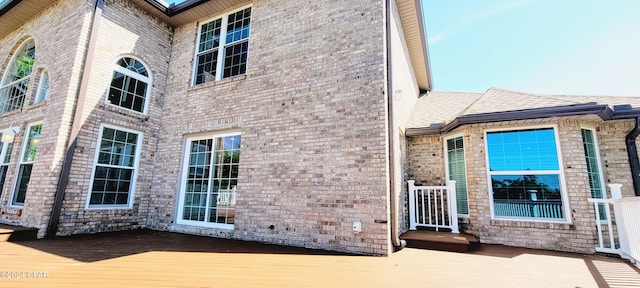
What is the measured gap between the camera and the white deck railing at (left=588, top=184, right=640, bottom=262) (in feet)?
13.5

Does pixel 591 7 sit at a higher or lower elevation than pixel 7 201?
higher

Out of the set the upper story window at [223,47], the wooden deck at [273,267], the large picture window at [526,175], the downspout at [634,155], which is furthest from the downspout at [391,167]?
the downspout at [634,155]

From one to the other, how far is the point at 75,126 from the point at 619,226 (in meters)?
10.6

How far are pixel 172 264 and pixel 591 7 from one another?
970cm

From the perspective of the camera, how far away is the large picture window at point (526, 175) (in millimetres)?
5266

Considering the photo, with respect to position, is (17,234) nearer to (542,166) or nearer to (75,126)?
(75,126)

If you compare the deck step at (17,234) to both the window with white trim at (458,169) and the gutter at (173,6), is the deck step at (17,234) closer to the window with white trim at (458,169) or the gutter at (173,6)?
the gutter at (173,6)

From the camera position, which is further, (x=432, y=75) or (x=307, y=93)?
(x=432, y=75)

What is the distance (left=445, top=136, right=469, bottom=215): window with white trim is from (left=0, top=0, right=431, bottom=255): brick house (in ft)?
5.16

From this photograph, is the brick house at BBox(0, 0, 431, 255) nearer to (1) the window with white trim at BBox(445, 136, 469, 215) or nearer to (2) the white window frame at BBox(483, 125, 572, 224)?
(1) the window with white trim at BBox(445, 136, 469, 215)

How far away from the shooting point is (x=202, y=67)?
282 inches

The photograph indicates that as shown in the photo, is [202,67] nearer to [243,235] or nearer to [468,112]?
[243,235]

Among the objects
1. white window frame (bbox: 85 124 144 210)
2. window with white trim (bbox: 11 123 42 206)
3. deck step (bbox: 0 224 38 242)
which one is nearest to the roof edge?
white window frame (bbox: 85 124 144 210)

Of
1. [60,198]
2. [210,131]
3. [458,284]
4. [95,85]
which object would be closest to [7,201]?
[60,198]
